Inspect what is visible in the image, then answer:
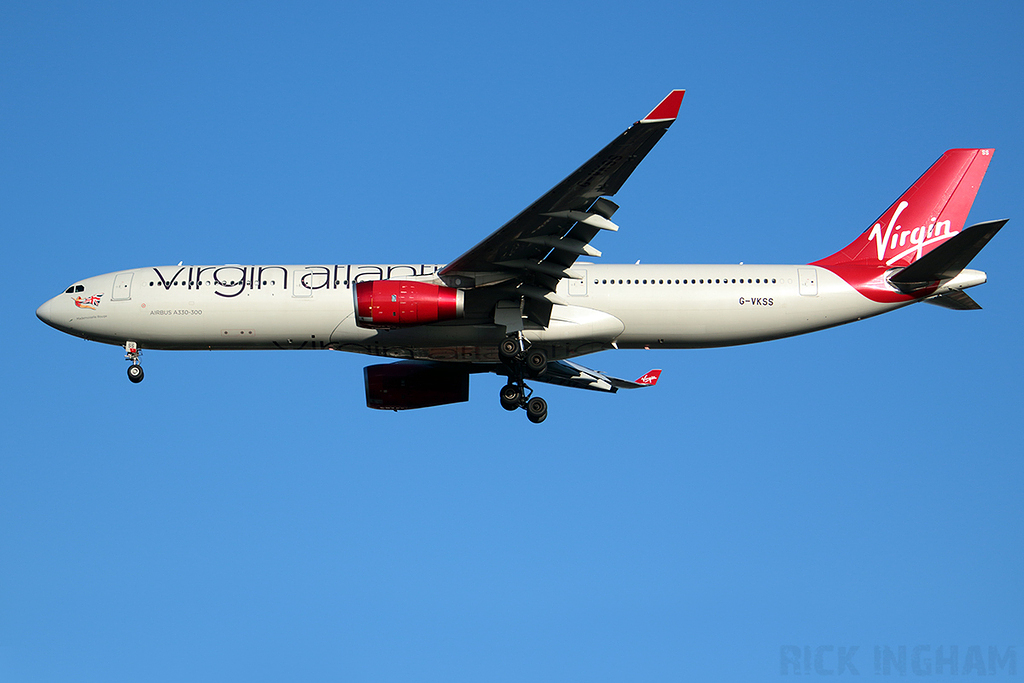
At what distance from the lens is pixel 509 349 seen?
31406mm

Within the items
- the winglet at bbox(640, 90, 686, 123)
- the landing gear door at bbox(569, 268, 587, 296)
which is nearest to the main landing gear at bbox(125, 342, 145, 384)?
the landing gear door at bbox(569, 268, 587, 296)

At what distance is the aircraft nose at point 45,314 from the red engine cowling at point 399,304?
11.0m

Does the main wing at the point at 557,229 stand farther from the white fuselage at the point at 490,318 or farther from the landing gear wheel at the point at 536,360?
the white fuselage at the point at 490,318

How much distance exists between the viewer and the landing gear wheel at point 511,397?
33562mm

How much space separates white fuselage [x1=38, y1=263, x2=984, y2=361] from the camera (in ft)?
105

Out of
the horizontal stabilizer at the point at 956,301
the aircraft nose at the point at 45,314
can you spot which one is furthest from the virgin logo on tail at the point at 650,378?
the aircraft nose at the point at 45,314

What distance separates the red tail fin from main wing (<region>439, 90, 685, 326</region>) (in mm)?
9049

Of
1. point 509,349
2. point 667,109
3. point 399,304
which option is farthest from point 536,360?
point 667,109

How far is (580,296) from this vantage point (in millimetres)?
32188

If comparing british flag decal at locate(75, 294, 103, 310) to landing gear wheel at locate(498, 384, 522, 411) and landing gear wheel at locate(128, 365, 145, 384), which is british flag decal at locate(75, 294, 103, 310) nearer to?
landing gear wheel at locate(128, 365, 145, 384)

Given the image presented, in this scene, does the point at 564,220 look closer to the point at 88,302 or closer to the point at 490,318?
the point at 490,318

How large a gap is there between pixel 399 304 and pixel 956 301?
53.9 feet

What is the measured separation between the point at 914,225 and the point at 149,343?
953 inches

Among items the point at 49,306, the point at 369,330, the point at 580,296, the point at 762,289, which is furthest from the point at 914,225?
the point at 49,306
